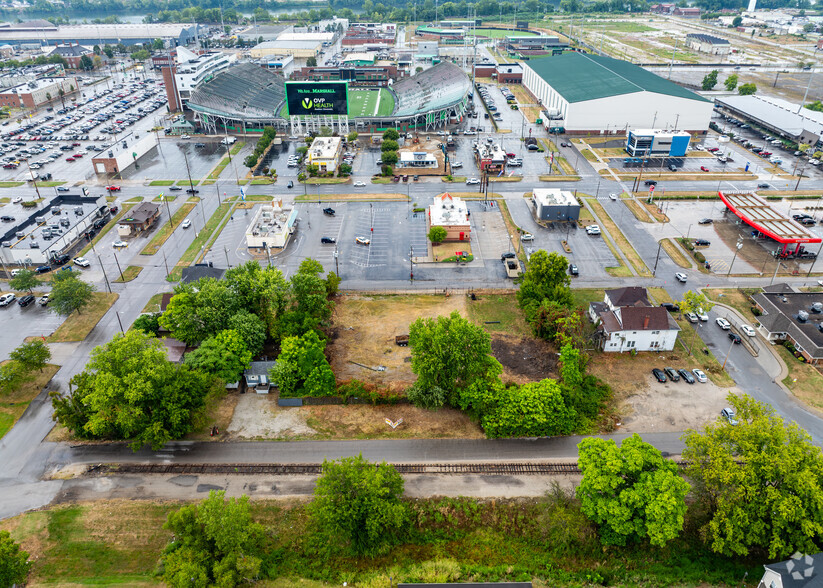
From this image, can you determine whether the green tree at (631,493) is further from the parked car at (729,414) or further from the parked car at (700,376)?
the parked car at (700,376)

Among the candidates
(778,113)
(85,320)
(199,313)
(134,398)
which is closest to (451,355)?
(199,313)

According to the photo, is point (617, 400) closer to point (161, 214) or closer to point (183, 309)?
point (183, 309)

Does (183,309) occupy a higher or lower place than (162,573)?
higher

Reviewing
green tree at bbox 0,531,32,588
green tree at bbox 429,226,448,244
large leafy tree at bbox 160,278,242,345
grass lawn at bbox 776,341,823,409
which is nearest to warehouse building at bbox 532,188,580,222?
green tree at bbox 429,226,448,244

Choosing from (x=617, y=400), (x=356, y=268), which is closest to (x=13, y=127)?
(x=356, y=268)

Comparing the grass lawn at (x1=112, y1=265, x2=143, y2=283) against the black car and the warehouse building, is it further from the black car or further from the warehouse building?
the black car

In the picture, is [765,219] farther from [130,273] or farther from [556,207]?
[130,273]

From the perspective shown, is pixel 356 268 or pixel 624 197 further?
pixel 624 197

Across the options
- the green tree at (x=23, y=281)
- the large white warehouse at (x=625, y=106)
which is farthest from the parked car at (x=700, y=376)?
the large white warehouse at (x=625, y=106)
